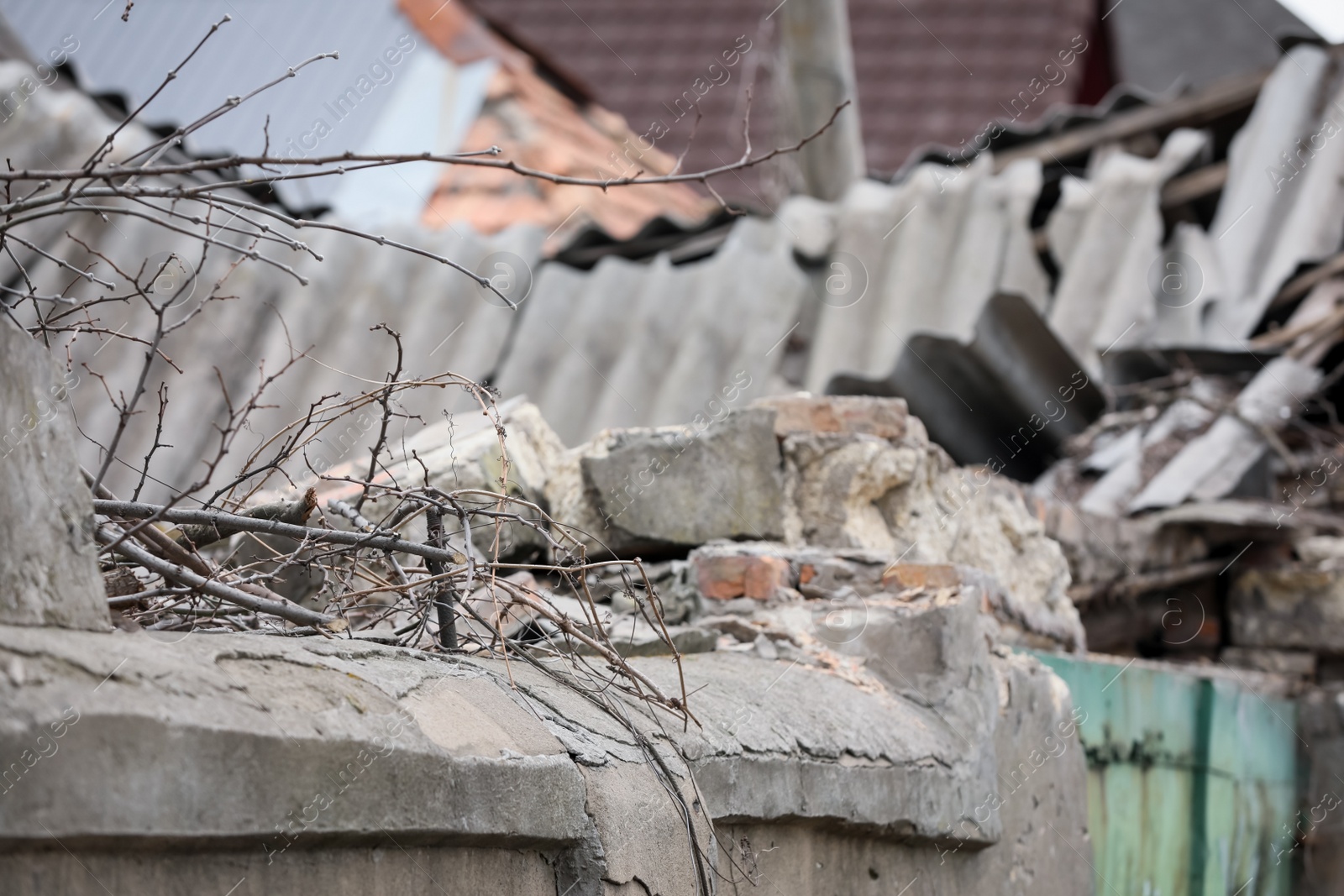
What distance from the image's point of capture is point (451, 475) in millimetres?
2496

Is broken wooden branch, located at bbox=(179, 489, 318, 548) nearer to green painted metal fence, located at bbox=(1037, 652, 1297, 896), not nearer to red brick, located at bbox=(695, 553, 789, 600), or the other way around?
red brick, located at bbox=(695, 553, 789, 600)

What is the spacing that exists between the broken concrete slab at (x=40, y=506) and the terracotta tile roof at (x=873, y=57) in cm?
1009

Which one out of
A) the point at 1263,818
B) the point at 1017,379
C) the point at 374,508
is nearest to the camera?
the point at 374,508

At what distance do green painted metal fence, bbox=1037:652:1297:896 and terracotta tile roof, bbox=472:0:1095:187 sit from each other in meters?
8.13

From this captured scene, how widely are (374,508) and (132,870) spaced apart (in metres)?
1.41

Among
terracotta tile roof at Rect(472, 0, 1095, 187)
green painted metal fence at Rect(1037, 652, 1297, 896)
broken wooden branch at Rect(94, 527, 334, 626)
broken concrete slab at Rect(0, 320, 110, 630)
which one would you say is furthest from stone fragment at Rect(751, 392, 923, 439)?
terracotta tile roof at Rect(472, 0, 1095, 187)

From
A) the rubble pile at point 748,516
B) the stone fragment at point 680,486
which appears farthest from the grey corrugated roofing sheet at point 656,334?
the stone fragment at point 680,486

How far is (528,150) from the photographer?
900 centimetres

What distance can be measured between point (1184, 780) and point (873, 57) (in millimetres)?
10375

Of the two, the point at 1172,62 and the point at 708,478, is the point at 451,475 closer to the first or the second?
the point at 708,478

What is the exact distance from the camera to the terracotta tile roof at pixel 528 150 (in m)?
8.66

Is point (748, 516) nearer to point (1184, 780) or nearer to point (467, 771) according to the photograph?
point (467, 771)

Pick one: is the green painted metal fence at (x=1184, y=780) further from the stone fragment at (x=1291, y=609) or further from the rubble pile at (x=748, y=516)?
the rubble pile at (x=748, y=516)

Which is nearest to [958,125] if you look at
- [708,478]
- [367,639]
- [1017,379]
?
[1017,379]
